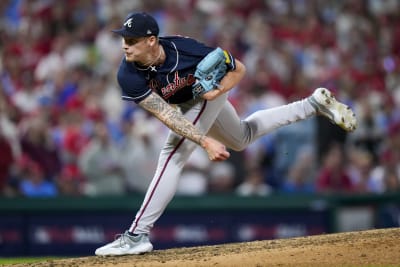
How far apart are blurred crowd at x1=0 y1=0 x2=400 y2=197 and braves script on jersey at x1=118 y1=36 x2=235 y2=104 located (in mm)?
4635

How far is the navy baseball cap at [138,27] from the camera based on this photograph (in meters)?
6.66

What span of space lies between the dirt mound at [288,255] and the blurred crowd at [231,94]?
13.4ft

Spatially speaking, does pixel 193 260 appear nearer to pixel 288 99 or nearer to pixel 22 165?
pixel 22 165

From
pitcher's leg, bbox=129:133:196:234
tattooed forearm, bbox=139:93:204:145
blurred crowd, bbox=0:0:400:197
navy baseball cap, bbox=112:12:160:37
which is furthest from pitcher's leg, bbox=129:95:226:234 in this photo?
blurred crowd, bbox=0:0:400:197

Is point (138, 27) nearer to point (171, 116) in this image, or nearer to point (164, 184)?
point (171, 116)

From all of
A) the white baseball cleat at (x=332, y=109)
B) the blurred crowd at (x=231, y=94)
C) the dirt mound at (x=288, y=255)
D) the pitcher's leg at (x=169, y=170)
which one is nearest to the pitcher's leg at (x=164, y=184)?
the pitcher's leg at (x=169, y=170)

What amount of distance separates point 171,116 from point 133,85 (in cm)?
35

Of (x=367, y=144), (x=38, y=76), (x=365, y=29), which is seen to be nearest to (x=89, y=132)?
(x=38, y=76)

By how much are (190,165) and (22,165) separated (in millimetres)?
2125

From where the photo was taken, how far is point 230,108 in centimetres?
741

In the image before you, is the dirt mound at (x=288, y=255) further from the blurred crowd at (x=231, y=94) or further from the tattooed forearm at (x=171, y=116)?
the blurred crowd at (x=231, y=94)

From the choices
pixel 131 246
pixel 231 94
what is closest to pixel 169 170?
pixel 131 246

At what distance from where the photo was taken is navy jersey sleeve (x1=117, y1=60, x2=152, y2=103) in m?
6.78

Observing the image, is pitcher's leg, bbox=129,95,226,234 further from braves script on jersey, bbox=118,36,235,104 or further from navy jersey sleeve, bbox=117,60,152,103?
navy jersey sleeve, bbox=117,60,152,103
